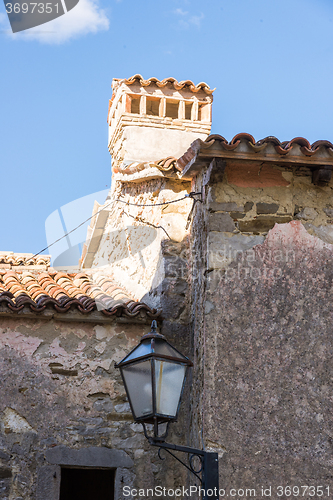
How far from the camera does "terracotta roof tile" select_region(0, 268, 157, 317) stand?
213 inches

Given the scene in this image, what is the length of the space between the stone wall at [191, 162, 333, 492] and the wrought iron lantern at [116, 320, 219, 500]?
1.08 m

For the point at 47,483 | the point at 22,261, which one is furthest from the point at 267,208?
the point at 22,261

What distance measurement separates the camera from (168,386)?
11.1 feet

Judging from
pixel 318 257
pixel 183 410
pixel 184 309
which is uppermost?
pixel 318 257

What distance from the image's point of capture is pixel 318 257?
499cm

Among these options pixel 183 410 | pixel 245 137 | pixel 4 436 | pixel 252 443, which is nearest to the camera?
pixel 252 443

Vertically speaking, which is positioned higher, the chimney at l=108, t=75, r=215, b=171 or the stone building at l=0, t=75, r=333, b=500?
the chimney at l=108, t=75, r=215, b=171

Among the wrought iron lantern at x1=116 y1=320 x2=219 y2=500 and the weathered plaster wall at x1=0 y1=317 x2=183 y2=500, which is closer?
the wrought iron lantern at x1=116 y1=320 x2=219 y2=500

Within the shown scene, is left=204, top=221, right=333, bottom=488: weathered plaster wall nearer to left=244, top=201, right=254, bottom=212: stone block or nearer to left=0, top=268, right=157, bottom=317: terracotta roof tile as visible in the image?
left=244, top=201, right=254, bottom=212: stone block

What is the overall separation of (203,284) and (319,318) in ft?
3.47

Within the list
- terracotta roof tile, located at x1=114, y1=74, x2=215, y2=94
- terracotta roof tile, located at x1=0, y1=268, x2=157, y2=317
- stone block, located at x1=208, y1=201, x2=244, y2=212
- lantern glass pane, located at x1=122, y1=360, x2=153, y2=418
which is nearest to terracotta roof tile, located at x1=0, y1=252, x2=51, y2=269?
terracotta roof tile, located at x1=0, y1=268, x2=157, y2=317

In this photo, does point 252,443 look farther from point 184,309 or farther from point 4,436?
point 4,436

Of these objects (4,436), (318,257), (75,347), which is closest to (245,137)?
(318,257)

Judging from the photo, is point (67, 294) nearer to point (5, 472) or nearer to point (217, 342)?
point (5, 472)
